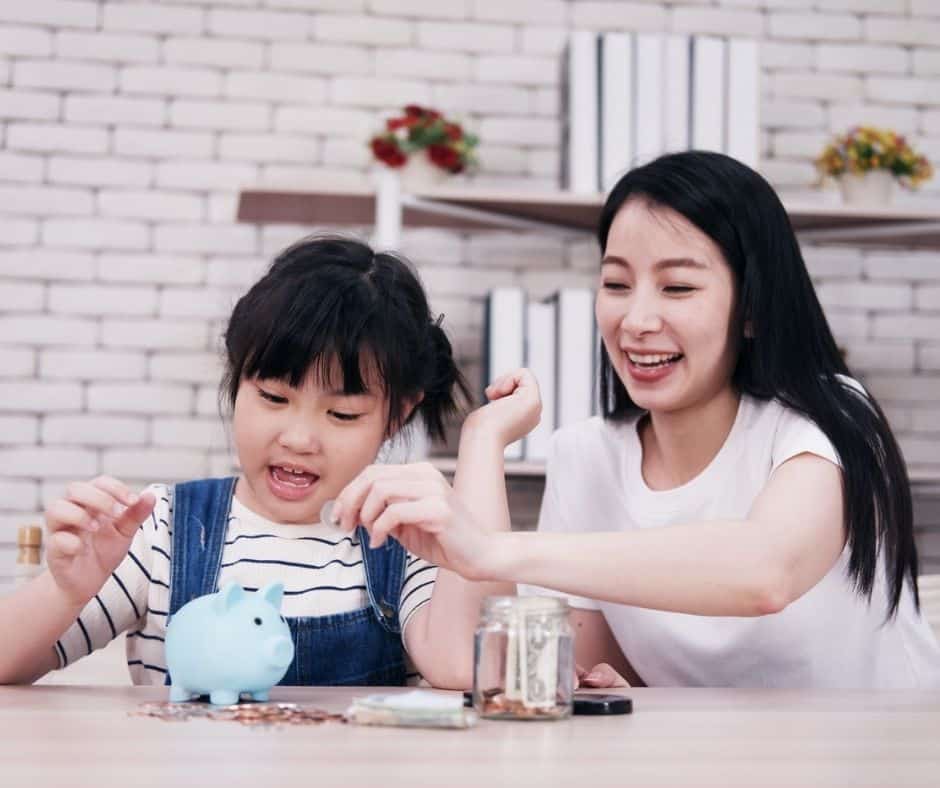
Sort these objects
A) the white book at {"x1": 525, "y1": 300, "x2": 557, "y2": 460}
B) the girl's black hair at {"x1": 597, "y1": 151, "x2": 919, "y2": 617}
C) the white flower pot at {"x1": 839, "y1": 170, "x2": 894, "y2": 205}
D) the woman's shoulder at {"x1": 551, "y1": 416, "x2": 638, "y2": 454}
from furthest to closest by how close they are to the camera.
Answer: the white flower pot at {"x1": 839, "y1": 170, "x2": 894, "y2": 205} < the white book at {"x1": 525, "y1": 300, "x2": 557, "y2": 460} < the woman's shoulder at {"x1": 551, "y1": 416, "x2": 638, "y2": 454} < the girl's black hair at {"x1": 597, "y1": 151, "x2": 919, "y2": 617}

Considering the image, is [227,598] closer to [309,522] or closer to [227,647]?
[227,647]

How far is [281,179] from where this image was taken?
296 cm

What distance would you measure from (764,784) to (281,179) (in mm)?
2317

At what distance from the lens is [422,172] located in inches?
109

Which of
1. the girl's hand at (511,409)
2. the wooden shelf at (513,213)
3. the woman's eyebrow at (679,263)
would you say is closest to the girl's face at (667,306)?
the woman's eyebrow at (679,263)

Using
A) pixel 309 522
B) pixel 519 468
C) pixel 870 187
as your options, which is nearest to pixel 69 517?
pixel 309 522

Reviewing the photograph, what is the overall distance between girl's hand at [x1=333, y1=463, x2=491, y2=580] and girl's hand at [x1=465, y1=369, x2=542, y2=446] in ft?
1.06

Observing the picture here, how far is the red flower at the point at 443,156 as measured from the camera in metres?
2.76

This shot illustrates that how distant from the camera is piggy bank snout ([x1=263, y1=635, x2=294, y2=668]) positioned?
3.62ft

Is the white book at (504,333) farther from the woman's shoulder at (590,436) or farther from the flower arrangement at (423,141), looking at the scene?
the woman's shoulder at (590,436)

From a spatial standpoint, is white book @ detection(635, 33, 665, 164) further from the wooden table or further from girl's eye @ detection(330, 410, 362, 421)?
the wooden table

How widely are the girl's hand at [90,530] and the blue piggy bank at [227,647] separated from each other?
13 centimetres

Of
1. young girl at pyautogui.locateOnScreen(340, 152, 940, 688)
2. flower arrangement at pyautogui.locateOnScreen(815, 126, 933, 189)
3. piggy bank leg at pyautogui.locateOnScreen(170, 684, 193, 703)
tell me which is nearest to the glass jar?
piggy bank leg at pyautogui.locateOnScreen(170, 684, 193, 703)

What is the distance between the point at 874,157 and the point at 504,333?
894 mm
